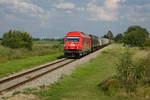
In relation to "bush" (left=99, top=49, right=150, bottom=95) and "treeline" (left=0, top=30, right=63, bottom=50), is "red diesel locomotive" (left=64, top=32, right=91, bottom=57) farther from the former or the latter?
"treeline" (left=0, top=30, right=63, bottom=50)

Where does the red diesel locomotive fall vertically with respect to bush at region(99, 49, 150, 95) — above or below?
above

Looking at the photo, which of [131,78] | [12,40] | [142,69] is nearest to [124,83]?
[131,78]

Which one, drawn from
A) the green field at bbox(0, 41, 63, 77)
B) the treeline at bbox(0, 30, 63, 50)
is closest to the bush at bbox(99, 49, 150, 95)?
the green field at bbox(0, 41, 63, 77)

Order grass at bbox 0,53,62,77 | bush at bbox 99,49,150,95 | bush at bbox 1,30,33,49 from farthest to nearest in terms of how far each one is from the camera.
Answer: bush at bbox 1,30,33,49
grass at bbox 0,53,62,77
bush at bbox 99,49,150,95

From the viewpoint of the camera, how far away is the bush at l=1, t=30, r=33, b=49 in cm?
7094

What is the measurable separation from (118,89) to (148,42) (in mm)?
46587

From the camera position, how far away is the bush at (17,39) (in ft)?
233

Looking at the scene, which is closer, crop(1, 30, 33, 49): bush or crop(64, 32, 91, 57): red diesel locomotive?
crop(64, 32, 91, 57): red diesel locomotive

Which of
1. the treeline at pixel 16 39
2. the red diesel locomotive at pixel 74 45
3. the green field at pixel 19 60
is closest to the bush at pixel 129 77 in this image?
the green field at pixel 19 60

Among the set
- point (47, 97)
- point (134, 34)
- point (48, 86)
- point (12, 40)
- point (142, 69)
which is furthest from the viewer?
point (12, 40)

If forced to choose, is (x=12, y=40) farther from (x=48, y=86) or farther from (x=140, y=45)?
(x=48, y=86)

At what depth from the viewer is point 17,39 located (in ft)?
236

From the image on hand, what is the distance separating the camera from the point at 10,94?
867 centimetres

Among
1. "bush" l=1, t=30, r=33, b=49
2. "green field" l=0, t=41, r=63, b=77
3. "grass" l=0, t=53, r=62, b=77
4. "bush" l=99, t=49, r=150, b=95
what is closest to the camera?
"bush" l=99, t=49, r=150, b=95
